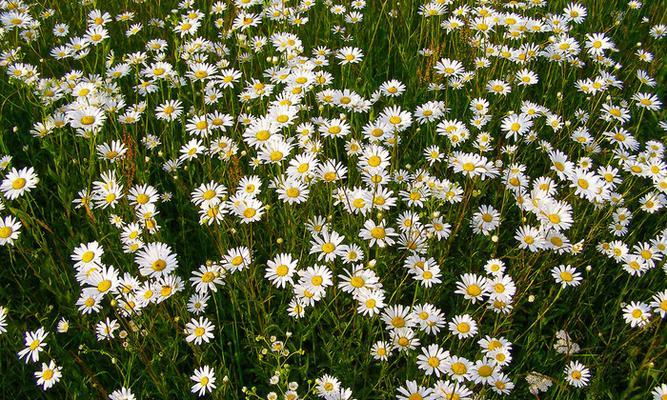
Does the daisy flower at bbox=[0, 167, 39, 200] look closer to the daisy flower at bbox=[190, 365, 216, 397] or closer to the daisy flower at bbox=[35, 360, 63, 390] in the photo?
the daisy flower at bbox=[35, 360, 63, 390]

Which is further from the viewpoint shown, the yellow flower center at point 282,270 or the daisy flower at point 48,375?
the yellow flower center at point 282,270

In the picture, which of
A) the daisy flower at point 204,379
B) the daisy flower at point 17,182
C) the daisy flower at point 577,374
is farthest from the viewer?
the daisy flower at point 17,182

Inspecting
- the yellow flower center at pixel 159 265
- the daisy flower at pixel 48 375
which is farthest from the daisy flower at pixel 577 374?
the daisy flower at pixel 48 375

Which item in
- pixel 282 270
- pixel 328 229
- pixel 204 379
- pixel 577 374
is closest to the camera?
pixel 204 379

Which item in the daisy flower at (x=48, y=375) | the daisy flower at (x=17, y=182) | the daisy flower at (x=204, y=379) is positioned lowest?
the daisy flower at (x=204, y=379)

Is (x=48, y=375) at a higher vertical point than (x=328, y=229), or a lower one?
lower

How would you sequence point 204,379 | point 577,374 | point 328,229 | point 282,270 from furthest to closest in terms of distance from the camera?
point 328,229 < point 282,270 < point 577,374 < point 204,379

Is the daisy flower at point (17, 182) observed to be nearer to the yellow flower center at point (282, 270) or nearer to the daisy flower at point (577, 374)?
the yellow flower center at point (282, 270)

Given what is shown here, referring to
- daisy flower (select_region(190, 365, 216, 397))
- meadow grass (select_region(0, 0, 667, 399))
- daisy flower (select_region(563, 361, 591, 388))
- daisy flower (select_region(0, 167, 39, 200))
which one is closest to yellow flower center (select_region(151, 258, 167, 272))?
meadow grass (select_region(0, 0, 667, 399))

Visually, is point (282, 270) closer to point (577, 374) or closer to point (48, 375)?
point (48, 375)

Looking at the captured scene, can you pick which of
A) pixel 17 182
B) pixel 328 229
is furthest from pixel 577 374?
pixel 17 182

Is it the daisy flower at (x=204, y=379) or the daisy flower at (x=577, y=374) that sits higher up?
the daisy flower at (x=204, y=379)

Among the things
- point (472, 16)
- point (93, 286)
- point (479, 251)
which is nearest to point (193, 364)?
point (93, 286)

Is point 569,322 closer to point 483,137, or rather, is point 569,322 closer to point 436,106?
point 483,137
